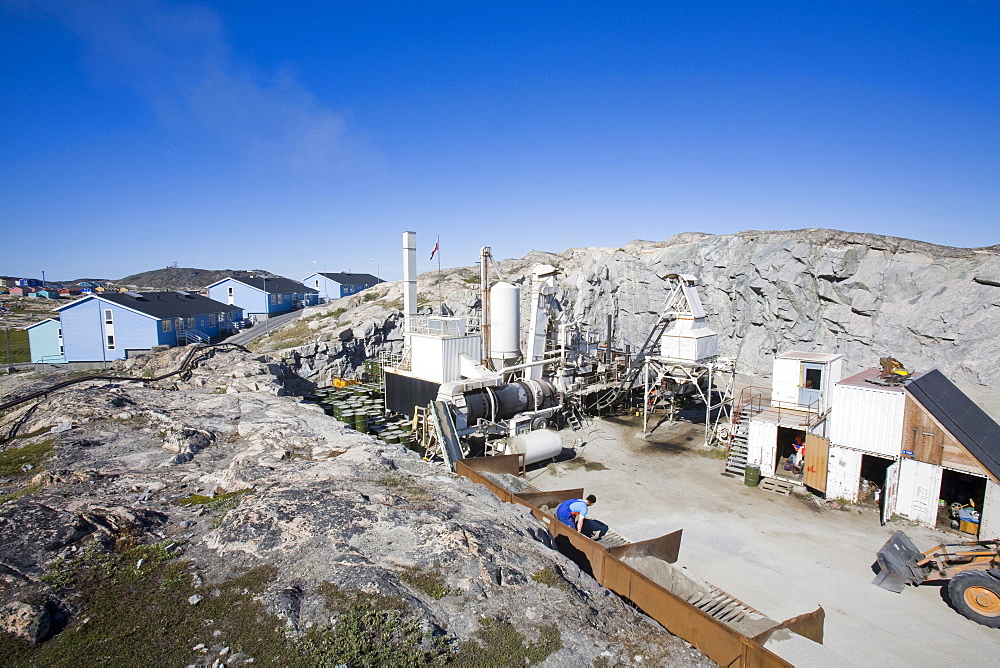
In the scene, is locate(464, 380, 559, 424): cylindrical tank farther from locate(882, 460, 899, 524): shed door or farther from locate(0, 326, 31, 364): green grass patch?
locate(0, 326, 31, 364): green grass patch

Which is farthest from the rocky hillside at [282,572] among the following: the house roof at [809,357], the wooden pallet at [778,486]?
the house roof at [809,357]

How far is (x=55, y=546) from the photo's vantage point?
26.1 ft

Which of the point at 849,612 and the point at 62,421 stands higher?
the point at 62,421

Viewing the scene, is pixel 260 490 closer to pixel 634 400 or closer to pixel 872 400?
pixel 872 400

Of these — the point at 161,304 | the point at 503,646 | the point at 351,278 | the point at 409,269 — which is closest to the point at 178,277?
the point at 351,278

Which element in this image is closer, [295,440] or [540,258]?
[295,440]

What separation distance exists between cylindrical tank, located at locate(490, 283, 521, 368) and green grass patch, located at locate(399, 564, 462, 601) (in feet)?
68.2

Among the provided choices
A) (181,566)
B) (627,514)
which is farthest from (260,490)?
(627,514)

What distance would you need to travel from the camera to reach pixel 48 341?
129ft

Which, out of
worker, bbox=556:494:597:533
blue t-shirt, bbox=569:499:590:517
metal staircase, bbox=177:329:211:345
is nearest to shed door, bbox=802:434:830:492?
Result: worker, bbox=556:494:597:533

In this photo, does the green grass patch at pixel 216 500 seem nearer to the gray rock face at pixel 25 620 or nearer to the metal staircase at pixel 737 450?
the gray rock face at pixel 25 620

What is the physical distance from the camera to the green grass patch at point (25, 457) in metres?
12.2

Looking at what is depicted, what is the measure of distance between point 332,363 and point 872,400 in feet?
124

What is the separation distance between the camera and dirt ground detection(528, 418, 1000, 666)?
11164mm
